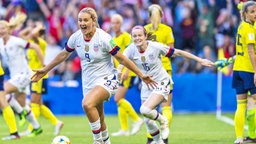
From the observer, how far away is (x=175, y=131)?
16.7 metres

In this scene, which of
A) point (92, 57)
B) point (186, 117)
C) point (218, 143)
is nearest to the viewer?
point (92, 57)

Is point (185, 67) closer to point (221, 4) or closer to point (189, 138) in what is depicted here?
point (221, 4)

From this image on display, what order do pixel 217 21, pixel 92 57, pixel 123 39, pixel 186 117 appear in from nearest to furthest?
1. pixel 92 57
2. pixel 123 39
3. pixel 186 117
4. pixel 217 21

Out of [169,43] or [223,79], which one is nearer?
[169,43]

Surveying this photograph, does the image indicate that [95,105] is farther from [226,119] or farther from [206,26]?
[206,26]

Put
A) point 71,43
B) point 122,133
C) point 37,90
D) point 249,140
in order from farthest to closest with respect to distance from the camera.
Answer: point 37,90
point 122,133
point 249,140
point 71,43

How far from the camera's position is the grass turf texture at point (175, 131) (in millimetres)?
14499

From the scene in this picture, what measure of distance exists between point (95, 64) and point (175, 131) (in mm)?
5196

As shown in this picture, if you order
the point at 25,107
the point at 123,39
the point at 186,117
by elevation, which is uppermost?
the point at 123,39

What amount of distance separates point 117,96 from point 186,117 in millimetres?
4710

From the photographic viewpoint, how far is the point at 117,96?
53.6 feet

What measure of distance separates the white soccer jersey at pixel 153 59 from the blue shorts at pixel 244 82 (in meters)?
1.26

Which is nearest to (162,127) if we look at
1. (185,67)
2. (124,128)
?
(124,128)

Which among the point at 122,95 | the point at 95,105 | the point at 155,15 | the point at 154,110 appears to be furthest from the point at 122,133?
the point at 95,105
